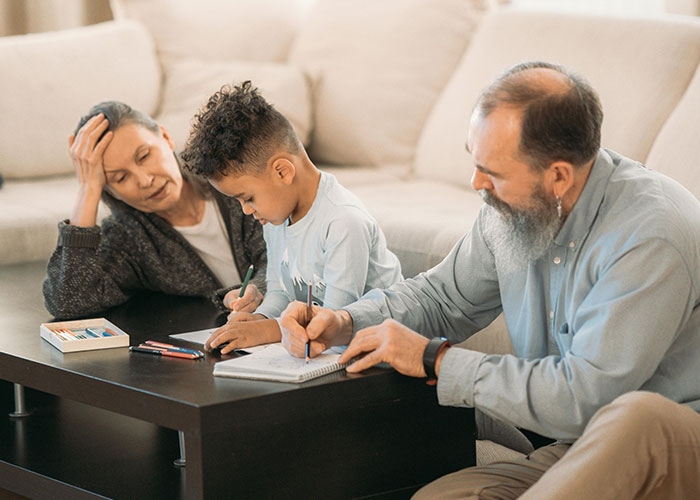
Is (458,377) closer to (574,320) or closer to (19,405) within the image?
(574,320)

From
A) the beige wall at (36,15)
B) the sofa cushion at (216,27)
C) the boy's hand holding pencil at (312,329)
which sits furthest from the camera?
the beige wall at (36,15)

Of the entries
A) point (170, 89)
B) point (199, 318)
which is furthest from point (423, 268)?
point (170, 89)

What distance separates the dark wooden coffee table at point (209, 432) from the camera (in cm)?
145

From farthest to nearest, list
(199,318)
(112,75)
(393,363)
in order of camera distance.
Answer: (112,75)
(199,318)
(393,363)

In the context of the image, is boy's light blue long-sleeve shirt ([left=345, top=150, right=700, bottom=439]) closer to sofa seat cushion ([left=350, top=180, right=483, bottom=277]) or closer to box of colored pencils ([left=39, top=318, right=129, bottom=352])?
box of colored pencils ([left=39, top=318, right=129, bottom=352])

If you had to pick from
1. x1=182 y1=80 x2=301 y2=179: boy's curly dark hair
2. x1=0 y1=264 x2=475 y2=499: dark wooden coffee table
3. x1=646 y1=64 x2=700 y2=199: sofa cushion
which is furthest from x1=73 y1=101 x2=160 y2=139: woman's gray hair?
x1=646 y1=64 x2=700 y2=199: sofa cushion

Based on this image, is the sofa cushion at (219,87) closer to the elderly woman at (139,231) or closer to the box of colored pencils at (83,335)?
the elderly woman at (139,231)

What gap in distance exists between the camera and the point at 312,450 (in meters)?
1.56

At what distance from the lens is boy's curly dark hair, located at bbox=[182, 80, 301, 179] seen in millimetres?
1819

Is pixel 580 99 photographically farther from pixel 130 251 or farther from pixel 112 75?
pixel 112 75

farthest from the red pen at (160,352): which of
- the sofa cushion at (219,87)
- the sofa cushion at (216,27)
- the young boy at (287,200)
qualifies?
the sofa cushion at (216,27)

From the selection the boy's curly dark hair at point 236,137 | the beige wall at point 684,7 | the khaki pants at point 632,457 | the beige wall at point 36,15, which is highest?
the beige wall at point 684,7

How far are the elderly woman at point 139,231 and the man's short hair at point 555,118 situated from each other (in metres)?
0.80

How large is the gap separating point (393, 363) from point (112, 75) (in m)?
2.22
